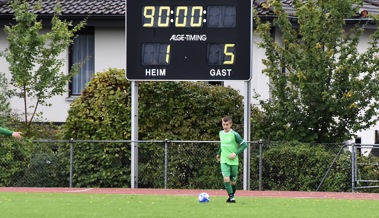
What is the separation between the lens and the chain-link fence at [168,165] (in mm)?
28828

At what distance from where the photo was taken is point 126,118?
101 ft

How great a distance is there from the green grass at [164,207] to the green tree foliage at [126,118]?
461 cm

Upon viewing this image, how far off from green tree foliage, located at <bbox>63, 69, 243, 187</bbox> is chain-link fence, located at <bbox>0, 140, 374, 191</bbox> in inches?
1.4

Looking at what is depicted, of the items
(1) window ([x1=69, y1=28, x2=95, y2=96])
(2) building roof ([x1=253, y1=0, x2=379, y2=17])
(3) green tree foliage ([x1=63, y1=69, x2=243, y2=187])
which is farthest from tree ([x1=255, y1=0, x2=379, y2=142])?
(1) window ([x1=69, y1=28, x2=95, y2=96])

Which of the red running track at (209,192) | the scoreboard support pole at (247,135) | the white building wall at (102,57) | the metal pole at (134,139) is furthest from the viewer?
the white building wall at (102,57)

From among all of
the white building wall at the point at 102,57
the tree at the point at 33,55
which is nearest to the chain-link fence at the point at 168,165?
the tree at the point at 33,55

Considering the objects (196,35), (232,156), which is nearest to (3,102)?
(196,35)

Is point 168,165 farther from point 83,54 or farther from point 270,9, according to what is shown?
point 83,54

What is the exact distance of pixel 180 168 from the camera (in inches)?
1181

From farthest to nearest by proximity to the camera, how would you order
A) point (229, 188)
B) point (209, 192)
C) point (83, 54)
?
point (83, 54) → point (209, 192) → point (229, 188)

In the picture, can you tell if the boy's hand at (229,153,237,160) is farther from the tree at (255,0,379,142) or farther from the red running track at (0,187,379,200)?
the tree at (255,0,379,142)

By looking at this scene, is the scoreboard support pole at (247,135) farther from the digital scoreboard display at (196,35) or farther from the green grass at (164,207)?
the green grass at (164,207)

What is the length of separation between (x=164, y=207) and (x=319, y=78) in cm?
891

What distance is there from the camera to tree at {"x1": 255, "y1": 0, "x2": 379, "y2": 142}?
2930 cm
